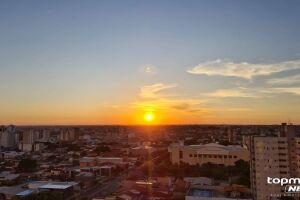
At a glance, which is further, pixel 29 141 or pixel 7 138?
pixel 29 141

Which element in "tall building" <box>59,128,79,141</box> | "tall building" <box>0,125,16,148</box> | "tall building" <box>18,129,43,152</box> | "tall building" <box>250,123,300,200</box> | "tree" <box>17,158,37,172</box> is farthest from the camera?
"tall building" <box>59,128,79,141</box>

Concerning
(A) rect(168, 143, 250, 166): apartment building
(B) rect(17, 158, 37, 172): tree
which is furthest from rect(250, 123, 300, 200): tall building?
(B) rect(17, 158, 37, 172): tree

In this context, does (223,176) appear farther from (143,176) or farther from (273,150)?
(273,150)

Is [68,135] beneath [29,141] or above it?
above

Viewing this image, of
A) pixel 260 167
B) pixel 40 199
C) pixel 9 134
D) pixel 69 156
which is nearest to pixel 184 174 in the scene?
pixel 260 167

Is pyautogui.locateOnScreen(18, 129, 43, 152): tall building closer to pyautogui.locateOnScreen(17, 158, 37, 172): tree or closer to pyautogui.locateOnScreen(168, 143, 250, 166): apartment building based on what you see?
pyautogui.locateOnScreen(17, 158, 37, 172): tree

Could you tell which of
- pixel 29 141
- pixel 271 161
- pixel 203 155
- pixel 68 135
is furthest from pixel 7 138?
pixel 271 161

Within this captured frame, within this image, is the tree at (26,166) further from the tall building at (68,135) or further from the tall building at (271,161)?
the tall building at (68,135)

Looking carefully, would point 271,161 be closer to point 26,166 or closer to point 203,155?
point 203,155

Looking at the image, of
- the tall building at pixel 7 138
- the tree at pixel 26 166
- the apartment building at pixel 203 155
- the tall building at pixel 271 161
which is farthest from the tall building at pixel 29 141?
the tall building at pixel 271 161
